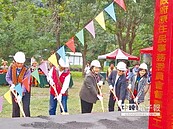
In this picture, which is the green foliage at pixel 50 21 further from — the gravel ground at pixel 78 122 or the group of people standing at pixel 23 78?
the gravel ground at pixel 78 122

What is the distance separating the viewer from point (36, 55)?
19.0 meters

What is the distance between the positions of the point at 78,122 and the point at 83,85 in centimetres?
112

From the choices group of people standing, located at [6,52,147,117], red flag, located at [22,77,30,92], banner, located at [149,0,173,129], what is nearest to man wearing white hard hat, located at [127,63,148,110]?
group of people standing, located at [6,52,147,117]

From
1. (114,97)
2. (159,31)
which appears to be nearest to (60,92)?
(114,97)

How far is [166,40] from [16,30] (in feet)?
49.7

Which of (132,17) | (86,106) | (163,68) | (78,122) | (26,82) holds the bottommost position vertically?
(78,122)

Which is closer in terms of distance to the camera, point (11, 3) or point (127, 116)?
point (127, 116)

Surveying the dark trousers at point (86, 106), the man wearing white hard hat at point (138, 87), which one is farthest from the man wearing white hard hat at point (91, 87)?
the man wearing white hard hat at point (138, 87)

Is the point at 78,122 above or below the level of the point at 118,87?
below

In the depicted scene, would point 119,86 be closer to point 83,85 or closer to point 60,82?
point 83,85

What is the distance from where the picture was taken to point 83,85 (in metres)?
5.87

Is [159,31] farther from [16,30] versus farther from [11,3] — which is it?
[11,3]

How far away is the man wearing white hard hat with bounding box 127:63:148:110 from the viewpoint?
6.10 m

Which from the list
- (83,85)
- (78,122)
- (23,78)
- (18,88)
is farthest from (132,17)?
(78,122)
